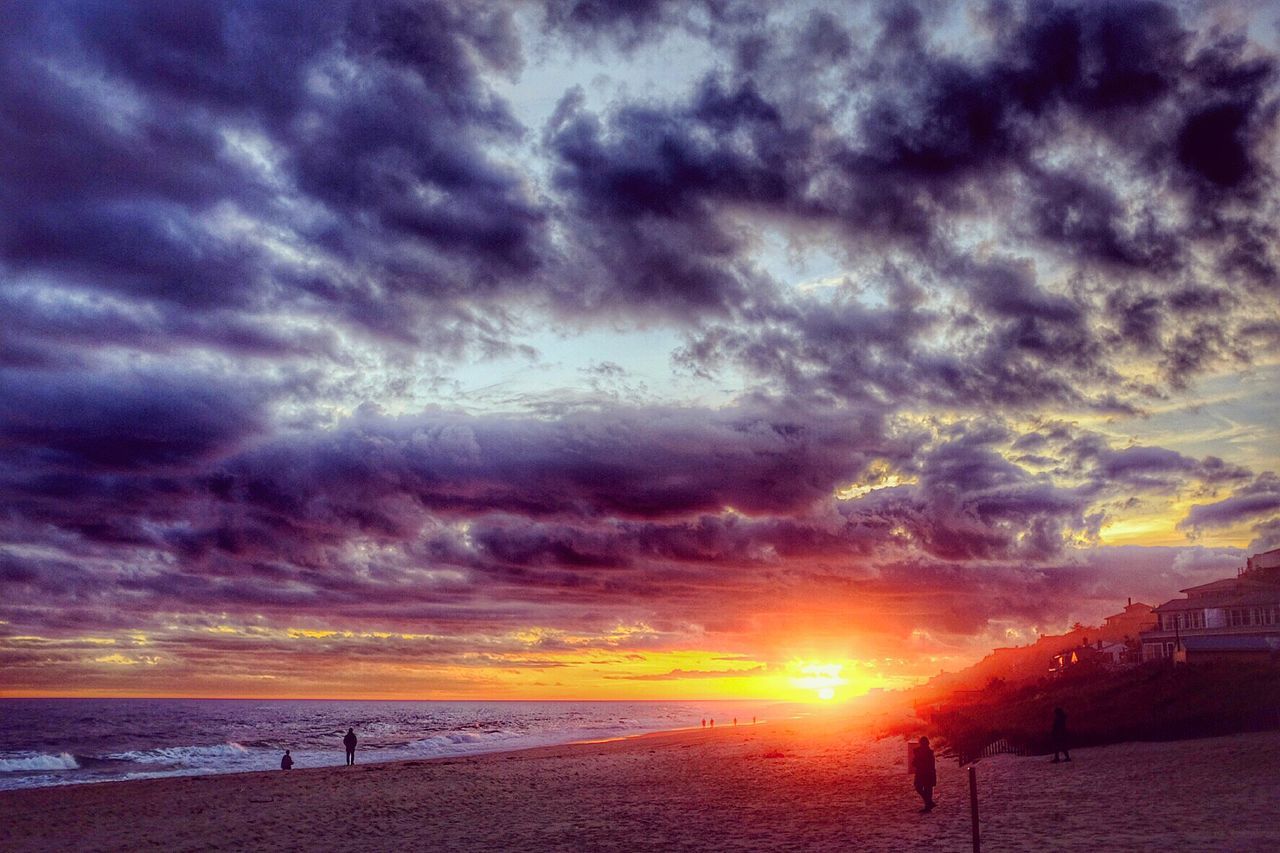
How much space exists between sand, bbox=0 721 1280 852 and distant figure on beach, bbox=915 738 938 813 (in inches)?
21.6

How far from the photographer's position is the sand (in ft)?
77.5

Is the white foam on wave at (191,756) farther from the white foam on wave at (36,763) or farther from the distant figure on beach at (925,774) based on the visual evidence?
the distant figure on beach at (925,774)

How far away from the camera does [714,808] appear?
1297 inches

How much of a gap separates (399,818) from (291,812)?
555 cm

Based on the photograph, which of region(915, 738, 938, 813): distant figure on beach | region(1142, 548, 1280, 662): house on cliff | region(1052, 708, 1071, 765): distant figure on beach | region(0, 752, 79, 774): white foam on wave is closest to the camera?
region(915, 738, 938, 813): distant figure on beach

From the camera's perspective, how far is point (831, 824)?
90.0 ft

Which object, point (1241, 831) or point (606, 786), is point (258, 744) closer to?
point (606, 786)

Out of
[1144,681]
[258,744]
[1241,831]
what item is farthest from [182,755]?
[1241,831]

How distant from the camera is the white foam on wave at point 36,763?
69.9m

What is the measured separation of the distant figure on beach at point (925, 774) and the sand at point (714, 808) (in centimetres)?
55

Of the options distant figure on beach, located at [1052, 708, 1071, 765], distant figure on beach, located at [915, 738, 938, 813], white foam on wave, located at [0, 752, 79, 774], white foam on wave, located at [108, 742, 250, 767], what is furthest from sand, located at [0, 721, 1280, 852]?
white foam on wave, located at [0, 752, 79, 774]

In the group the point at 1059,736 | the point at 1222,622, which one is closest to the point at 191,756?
the point at 1059,736

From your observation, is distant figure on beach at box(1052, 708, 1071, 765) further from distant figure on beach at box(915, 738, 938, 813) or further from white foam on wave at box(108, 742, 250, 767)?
white foam on wave at box(108, 742, 250, 767)

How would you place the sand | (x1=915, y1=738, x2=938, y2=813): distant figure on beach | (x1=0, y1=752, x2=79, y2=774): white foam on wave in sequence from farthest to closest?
(x1=0, y1=752, x2=79, y2=774): white foam on wave
(x1=915, y1=738, x2=938, y2=813): distant figure on beach
the sand
